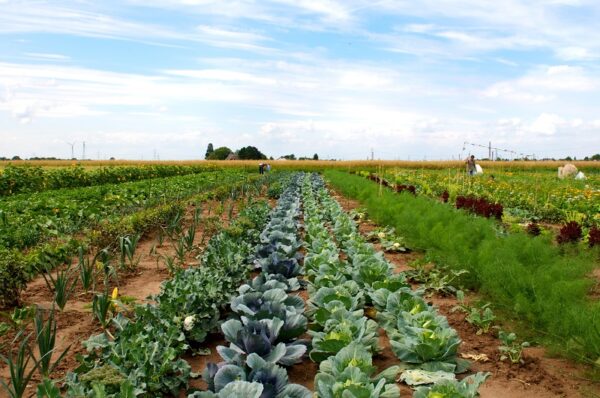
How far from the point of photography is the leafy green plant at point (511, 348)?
13.8 feet

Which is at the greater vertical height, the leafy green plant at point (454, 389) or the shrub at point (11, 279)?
the shrub at point (11, 279)

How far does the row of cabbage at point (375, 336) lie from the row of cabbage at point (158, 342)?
2.93ft

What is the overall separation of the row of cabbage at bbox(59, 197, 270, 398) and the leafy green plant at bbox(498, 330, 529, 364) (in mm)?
2300

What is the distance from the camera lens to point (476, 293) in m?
6.09

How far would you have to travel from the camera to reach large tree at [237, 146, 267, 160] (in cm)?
7625

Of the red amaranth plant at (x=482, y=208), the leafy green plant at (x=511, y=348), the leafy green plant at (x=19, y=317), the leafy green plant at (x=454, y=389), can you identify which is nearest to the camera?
the leafy green plant at (x=454, y=389)

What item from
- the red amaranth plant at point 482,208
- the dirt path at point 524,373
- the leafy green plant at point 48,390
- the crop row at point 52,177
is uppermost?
the crop row at point 52,177

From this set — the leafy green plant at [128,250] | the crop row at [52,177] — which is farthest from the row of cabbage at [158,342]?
the crop row at [52,177]

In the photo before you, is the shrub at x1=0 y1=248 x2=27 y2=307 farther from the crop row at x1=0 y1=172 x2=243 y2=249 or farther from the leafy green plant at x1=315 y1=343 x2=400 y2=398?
the leafy green plant at x1=315 y1=343 x2=400 y2=398

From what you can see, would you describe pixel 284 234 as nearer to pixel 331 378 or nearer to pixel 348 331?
pixel 348 331

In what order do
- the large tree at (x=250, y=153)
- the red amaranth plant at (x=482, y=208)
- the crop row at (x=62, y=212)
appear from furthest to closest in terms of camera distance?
the large tree at (x=250, y=153), the red amaranth plant at (x=482, y=208), the crop row at (x=62, y=212)

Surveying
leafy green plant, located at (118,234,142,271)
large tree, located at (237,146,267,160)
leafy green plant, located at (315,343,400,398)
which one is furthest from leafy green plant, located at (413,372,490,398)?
large tree, located at (237,146,267,160)

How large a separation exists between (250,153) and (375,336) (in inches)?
2862

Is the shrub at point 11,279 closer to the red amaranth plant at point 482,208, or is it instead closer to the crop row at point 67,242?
the crop row at point 67,242
